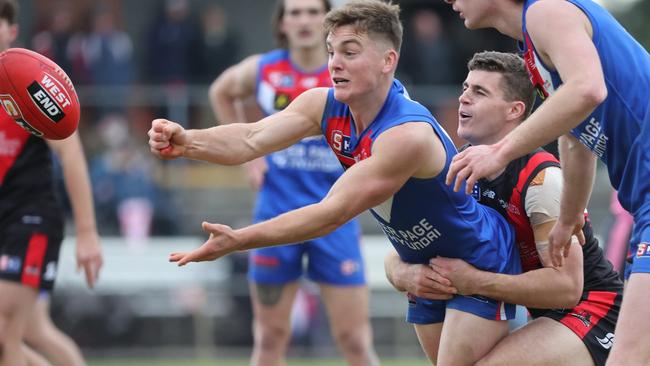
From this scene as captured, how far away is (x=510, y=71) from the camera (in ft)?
17.2

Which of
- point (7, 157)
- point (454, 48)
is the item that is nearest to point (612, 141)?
point (7, 157)

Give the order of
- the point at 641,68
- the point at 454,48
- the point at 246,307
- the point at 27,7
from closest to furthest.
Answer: the point at 641,68 < the point at 246,307 < the point at 454,48 < the point at 27,7

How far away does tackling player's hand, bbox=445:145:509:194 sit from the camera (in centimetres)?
417

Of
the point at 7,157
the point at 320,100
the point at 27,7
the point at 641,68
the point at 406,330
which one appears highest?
the point at 641,68

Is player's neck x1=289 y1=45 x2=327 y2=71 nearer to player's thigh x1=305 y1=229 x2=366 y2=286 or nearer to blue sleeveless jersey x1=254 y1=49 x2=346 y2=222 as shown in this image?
blue sleeveless jersey x1=254 y1=49 x2=346 y2=222

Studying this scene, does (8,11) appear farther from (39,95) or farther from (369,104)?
(369,104)

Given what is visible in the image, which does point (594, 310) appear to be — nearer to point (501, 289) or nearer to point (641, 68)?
point (501, 289)

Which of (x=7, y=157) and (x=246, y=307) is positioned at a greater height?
(x=7, y=157)

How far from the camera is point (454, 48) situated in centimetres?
1623

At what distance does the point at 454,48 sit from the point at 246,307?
5882 mm

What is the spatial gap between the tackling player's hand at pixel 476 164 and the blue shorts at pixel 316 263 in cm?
340

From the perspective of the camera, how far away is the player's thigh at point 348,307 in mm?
7477

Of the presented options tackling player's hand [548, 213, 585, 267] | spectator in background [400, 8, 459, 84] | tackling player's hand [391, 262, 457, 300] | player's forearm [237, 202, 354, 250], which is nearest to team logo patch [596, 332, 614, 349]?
tackling player's hand [548, 213, 585, 267]

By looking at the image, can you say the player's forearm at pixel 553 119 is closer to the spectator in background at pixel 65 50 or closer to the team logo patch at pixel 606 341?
the team logo patch at pixel 606 341
